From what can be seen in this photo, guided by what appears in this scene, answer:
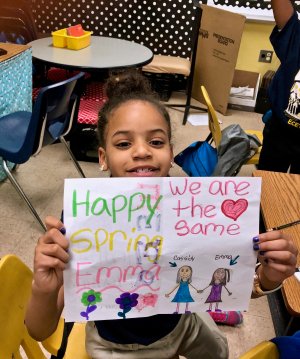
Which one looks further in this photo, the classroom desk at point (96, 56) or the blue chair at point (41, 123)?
the classroom desk at point (96, 56)

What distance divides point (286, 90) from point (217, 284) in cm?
128

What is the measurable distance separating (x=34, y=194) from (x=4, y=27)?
1656 mm

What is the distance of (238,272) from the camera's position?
805 mm

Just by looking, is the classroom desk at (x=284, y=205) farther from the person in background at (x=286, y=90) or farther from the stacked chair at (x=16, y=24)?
the stacked chair at (x=16, y=24)

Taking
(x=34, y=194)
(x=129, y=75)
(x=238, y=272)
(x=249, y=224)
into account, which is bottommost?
(x=34, y=194)

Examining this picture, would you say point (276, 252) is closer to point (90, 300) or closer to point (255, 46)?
point (90, 300)

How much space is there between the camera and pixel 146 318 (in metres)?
0.97

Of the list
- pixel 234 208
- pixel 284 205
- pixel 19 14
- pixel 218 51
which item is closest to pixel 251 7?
pixel 218 51

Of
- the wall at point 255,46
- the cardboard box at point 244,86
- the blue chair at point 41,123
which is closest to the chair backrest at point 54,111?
the blue chair at point 41,123

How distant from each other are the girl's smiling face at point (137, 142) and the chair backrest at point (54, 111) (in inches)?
37.3

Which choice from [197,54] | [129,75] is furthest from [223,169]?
[197,54]

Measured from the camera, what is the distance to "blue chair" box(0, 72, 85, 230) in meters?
1.89

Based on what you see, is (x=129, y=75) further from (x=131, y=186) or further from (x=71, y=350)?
(x=71, y=350)

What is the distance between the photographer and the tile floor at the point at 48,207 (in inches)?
69.1
